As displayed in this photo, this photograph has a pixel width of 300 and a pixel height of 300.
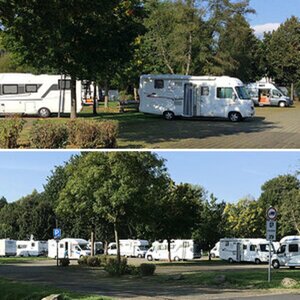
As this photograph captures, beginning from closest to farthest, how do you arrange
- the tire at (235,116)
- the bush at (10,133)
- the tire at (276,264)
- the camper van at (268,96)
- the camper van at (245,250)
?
the bush at (10,133), the tire at (235,116), the tire at (276,264), the camper van at (245,250), the camper van at (268,96)

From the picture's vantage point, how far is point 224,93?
35.9 meters

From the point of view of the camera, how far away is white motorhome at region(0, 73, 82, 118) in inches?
1613

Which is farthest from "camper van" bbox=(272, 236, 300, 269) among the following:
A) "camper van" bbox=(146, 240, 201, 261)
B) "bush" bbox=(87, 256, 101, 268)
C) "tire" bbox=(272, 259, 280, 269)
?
"camper van" bbox=(146, 240, 201, 261)

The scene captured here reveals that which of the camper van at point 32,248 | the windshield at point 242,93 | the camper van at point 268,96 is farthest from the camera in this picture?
Answer: the camper van at point 32,248

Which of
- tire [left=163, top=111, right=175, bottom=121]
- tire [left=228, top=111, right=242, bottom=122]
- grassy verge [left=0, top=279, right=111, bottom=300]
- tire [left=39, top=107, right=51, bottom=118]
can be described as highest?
tire [left=39, top=107, right=51, bottom=118]

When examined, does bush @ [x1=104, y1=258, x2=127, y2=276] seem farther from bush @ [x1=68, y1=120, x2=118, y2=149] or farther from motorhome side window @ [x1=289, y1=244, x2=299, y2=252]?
motorhome side window @ [x1=289, y1=244, x2=299, y2=252]

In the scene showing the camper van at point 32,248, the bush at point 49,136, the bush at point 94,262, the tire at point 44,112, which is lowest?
the camper van at point 32,248

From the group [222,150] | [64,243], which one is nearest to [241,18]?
[64,243]

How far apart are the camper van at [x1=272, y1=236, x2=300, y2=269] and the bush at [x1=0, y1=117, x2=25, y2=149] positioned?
74.8 feet

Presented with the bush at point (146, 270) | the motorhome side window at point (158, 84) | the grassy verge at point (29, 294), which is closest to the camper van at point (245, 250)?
the motorhome side window at point (158, 84)

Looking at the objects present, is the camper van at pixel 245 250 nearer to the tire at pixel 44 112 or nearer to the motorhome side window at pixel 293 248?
the motorhome side window at pixel 293 248

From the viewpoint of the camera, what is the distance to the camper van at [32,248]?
67.1 meters

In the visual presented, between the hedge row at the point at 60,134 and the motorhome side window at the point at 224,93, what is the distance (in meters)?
17.2

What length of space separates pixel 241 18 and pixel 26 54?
3112 centimetres
